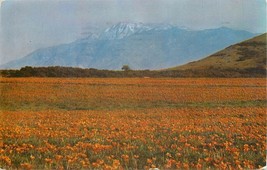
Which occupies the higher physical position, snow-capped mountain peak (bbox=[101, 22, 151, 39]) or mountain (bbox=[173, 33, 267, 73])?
snow-capped mountain peak (bbox=[101, 22, 151, 39])

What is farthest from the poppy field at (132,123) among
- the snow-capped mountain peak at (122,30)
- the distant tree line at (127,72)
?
the snow-capped mountain peak at (122,30)

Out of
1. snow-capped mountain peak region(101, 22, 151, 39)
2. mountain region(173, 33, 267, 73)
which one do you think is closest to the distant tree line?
mountain region(173, 33, 267, 73)

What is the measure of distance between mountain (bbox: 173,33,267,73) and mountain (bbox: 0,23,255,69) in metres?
0.11

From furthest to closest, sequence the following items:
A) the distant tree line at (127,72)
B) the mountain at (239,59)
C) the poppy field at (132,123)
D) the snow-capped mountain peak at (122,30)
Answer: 1. the snow-capped mountain peak at (122,30)
2. the distant tree line at (127,72)
3. the mountain at (239,59)
4. the poppy field at (132,123)

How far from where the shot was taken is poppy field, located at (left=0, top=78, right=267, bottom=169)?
23.8 ft

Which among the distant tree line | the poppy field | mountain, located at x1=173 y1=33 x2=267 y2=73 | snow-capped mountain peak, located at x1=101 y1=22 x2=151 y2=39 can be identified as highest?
snow-capped mountain peak, located at x1=101 y1=22 x2=151 y2=39

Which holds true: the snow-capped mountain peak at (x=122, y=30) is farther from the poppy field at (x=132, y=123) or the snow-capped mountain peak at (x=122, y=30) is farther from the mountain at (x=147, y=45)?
the poppy field at (x=132, y=123)

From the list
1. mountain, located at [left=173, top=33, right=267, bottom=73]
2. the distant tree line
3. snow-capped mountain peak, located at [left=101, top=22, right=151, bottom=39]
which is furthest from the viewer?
snow-capped mountain peak, located at [left=101, top=22, right=151, bottom=39]

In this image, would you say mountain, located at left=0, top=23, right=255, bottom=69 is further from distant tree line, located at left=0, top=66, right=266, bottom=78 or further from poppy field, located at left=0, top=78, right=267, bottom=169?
poppy field, located at left=0, top=78, right=267, bottom=169

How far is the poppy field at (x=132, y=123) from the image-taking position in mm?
7250

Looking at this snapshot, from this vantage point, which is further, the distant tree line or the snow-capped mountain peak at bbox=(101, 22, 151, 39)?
the snow-capped mountain peak at bbox=(101, 22, 151, 39)

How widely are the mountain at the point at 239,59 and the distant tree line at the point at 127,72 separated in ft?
0.16

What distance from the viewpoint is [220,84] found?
27.2ft

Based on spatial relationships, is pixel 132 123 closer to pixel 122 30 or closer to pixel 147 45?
pixel 147 45
